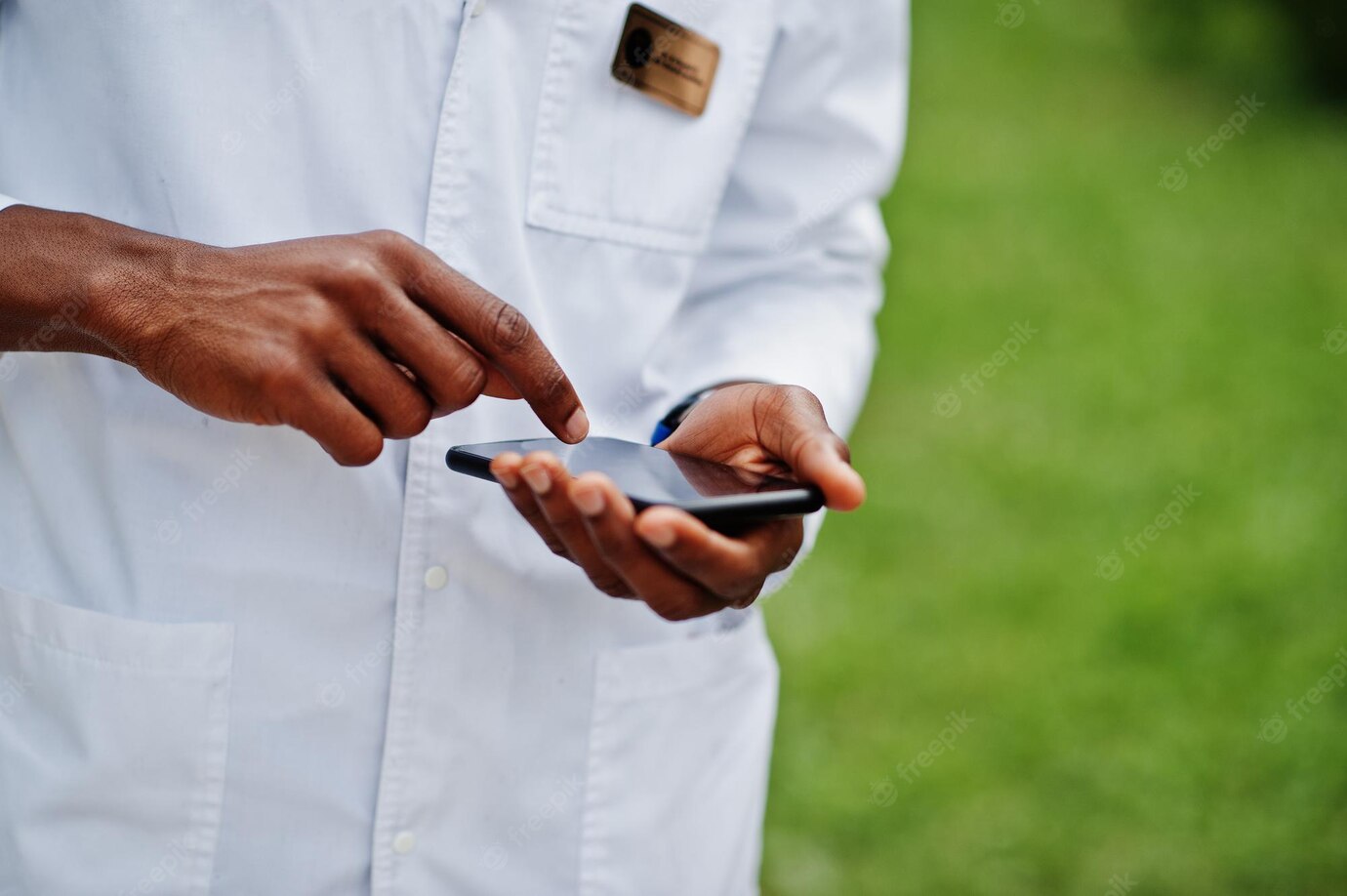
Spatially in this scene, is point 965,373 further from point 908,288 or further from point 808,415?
point 808,415

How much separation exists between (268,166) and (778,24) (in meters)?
0.71

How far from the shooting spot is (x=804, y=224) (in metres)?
1.72

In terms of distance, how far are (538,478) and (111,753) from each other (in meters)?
0.61

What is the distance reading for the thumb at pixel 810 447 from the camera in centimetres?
117

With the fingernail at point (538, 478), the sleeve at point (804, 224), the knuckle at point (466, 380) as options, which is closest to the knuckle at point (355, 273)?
the knuckle at point (466, 380)

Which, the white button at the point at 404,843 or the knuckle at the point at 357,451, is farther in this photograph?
the white button at the point at 404,843

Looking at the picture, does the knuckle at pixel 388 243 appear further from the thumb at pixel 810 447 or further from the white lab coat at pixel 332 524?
the thumb at pixel 810 447

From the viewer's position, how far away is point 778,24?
160 cm

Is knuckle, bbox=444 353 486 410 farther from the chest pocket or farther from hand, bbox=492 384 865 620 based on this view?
the chest pocket

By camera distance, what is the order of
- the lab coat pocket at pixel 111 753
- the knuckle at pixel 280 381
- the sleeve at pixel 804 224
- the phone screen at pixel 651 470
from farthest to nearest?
1. the sleeve at pixel 804 224
2. the lab coat pocket at pixel 111 753
3. the phone screen at pixel 651 470
4. the knuckle at pixel 280 381

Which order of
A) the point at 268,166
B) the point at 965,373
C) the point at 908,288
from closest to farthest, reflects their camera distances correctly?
the point at 268,166, the point at 965,373, the point at 908,288

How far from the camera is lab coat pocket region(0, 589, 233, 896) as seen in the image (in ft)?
4.21

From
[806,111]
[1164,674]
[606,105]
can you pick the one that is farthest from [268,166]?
[1164,674]

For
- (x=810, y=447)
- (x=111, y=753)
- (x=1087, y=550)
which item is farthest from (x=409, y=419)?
(x=1087, y=550)
